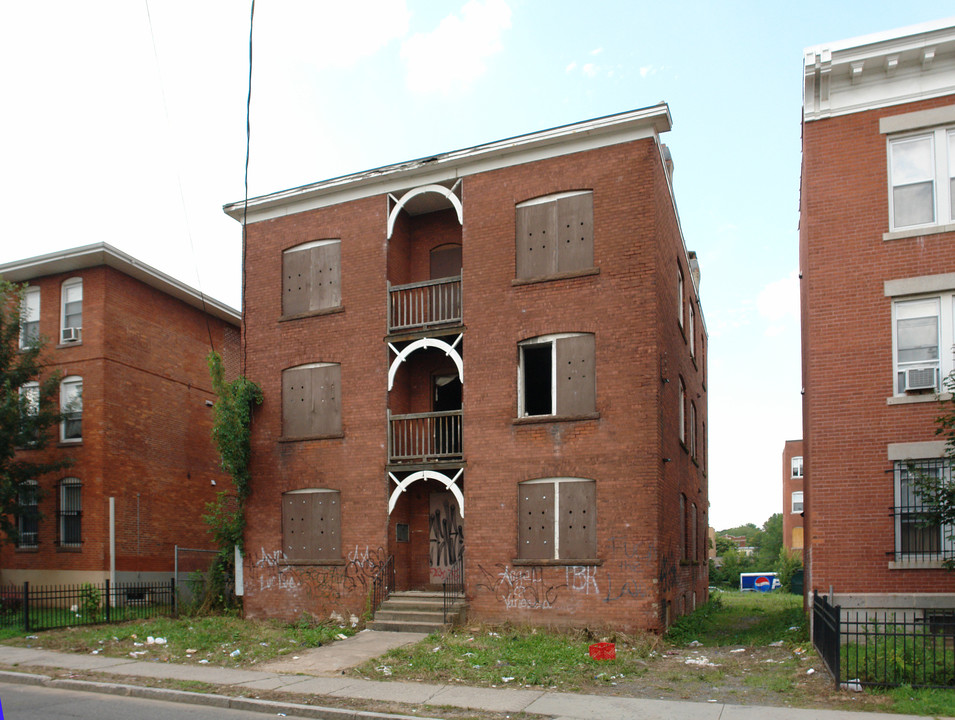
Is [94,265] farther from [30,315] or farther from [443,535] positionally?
[443,535]

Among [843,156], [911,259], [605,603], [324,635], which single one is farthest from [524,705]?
[843,156]

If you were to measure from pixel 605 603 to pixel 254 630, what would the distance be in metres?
7.55

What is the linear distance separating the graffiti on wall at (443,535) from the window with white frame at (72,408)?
11255 millimetres

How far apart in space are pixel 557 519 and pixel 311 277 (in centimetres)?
863

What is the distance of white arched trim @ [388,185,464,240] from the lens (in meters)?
18.8

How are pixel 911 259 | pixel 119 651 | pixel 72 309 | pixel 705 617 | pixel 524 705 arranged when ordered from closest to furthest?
pixel 524 705 → pixel 911 259 → pixel 119 651 → pixel 705 617 → pixel 72 309

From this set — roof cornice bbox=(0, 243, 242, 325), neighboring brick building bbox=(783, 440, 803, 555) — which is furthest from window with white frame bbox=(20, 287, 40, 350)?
neighboring brick building bbox=(783, 440, 803, 555)

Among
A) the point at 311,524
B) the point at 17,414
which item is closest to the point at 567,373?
the point at 311,524

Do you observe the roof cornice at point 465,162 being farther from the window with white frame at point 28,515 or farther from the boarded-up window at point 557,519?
the window with white frame at point 28,515

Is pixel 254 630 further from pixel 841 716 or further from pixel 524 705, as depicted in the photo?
pixel 841 716

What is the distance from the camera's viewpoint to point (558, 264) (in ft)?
57.6

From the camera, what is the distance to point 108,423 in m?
23.4

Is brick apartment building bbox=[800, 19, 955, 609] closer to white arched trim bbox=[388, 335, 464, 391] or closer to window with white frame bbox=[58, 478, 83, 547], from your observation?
white arched trim bbox=[388, 335, 464, 391]

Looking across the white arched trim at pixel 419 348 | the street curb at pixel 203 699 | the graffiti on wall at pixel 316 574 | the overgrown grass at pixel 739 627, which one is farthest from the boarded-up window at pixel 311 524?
the overgrown grass at pixel 739 627
